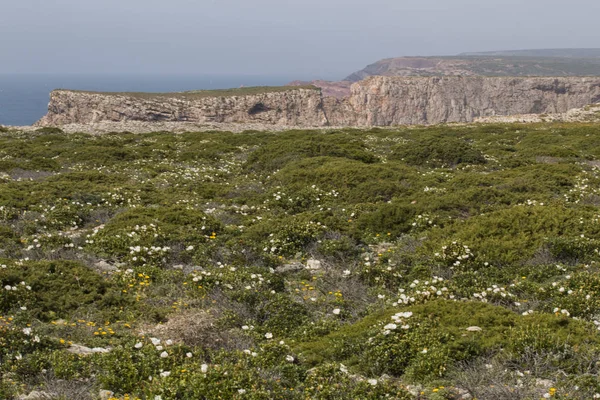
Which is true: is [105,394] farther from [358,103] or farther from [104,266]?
[358,103]

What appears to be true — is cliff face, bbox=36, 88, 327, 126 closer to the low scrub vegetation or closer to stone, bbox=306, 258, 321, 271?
the low scrub vegetation

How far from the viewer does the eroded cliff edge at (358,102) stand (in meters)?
97.6

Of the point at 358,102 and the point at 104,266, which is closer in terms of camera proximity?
the point at 104,266

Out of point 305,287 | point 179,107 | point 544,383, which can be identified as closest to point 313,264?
point 305,287

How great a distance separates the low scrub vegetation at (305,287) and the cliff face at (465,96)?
133 metres

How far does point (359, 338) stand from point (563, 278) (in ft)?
14.9

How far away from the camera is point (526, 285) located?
903 centimetres

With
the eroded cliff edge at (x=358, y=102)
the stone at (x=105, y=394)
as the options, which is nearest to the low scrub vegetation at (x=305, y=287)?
the stone at (x=105, y=394)

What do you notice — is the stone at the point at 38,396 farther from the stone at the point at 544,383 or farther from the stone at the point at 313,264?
the stone at the point at 313,264

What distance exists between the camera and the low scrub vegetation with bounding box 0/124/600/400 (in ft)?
19.5

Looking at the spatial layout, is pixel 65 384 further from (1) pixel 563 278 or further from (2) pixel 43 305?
(1) pixel 563 278

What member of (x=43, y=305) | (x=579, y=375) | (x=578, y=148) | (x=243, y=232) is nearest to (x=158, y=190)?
(x=243, y=232)

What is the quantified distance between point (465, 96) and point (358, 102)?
37356 mm

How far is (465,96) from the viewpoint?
513 ft
